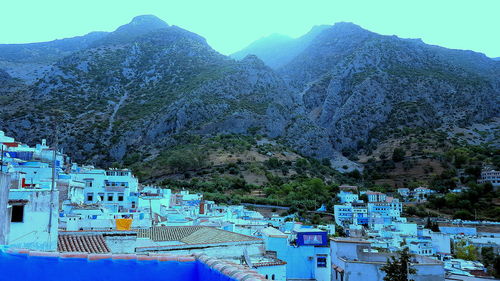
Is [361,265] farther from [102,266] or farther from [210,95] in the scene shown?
[210,95]

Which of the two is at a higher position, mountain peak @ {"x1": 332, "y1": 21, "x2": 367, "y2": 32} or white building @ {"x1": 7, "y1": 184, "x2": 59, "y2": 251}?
mountain peak @ {"x1": 332, "y1": 21, "x2": 367, "y2": 32}

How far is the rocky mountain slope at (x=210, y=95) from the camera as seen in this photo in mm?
86688

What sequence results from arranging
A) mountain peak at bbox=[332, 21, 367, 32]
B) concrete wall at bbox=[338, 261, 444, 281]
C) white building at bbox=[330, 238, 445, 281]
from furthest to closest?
mountain peak at bbox=[332, 21, 367, 32] < white building at bbox=[330, 238, 445, 281] < concrete wall at bbox=[338, 261, 444, 281]

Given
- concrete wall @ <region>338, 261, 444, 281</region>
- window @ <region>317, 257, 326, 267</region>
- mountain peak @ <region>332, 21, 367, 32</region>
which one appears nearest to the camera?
concrete wall @ <region>338, 261, 444, 281</region>

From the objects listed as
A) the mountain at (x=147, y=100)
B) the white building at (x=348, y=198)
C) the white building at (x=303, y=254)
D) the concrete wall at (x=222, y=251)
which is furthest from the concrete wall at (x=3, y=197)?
the mountain at (x=147, y=100)

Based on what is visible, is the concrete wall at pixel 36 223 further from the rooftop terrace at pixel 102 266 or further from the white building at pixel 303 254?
the white building at pixel 303 254

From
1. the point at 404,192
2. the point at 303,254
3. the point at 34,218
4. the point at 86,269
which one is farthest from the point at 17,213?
the point at 404,192

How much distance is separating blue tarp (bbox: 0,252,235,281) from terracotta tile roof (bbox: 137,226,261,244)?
9.60 m

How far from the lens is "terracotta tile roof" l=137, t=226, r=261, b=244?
1441cm

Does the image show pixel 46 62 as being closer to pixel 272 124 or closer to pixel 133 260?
pixel 272 124

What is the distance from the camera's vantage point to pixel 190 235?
50.7 ft

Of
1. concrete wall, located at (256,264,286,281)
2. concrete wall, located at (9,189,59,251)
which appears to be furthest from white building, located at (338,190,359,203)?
concrete wall, located at (9,189,59,251)

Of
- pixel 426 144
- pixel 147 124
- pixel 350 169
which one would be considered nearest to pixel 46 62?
pixel 147 124

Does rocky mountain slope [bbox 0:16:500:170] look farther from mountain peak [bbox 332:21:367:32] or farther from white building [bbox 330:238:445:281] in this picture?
white building [bbox 330:238:445:281]
